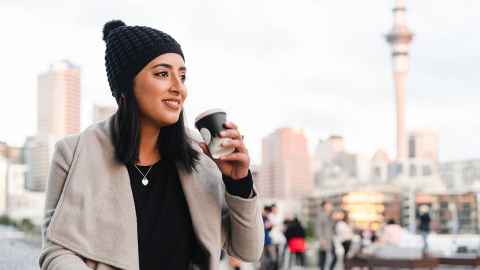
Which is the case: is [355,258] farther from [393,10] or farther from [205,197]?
[393,10]

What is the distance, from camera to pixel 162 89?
230 cm

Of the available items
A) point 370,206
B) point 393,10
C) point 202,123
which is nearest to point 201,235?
point 202,123

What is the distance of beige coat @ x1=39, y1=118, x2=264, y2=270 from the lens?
2.20 metres

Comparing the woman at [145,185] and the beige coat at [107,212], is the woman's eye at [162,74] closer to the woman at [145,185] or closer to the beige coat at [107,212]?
the woman at [145,185]

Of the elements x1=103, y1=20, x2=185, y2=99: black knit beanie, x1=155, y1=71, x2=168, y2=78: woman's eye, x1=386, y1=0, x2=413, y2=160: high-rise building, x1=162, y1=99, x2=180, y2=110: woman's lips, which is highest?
x1=386, y1=0, x2=413, y2=160: high-rise building

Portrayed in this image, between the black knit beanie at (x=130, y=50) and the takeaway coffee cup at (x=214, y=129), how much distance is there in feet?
0.60

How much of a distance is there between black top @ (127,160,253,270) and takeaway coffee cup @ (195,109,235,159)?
9 cm

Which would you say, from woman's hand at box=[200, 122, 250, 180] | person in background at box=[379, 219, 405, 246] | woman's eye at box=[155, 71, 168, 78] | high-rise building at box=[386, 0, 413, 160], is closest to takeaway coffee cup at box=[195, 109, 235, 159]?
woman's hand at box=[200, 122, 250, 180]

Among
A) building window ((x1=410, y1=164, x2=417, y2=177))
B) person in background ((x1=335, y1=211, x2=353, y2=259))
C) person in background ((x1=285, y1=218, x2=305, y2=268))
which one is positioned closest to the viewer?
person in background ((x1=335, y1=211, x2=353, y2=259))

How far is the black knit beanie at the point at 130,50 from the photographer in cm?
232

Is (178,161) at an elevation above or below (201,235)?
above

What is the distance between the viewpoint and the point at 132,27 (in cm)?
238

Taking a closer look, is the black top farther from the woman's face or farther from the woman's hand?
the woman's face

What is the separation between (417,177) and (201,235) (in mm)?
172185
